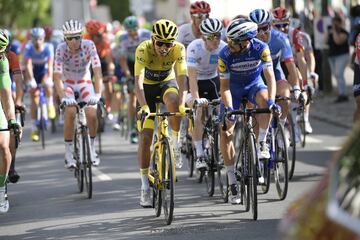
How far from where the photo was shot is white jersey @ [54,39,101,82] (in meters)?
13.2

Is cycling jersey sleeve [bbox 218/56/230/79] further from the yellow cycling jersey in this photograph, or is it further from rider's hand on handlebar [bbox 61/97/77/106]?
rider's hand on handlebar [bbox 61/97/77/106]

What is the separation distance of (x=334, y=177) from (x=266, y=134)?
6301mm

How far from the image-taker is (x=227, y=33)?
34.0 feet

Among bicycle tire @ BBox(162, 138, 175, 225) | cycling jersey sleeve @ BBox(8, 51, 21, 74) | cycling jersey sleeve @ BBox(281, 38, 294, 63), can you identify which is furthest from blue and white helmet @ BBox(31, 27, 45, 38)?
bicycle tire @ BBox(162, 138, 175, 225)

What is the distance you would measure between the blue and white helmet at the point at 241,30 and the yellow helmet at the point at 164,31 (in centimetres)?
53

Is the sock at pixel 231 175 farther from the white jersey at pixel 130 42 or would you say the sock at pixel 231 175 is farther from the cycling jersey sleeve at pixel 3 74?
the white jersey at pixel 130 42

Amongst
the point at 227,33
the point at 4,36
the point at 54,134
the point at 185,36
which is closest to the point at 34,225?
the point at 4,36

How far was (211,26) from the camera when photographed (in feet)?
39.3

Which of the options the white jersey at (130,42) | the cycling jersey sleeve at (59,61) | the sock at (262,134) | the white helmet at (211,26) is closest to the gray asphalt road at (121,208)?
the sock at (262,134)

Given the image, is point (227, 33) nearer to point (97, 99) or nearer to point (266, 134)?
point (266, 134)

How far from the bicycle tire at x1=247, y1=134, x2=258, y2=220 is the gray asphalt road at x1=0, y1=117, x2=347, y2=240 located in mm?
139

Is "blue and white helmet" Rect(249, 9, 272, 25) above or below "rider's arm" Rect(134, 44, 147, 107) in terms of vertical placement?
above

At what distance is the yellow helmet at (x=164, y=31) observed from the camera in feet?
33.7

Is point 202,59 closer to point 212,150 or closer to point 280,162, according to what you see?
point 212,150
